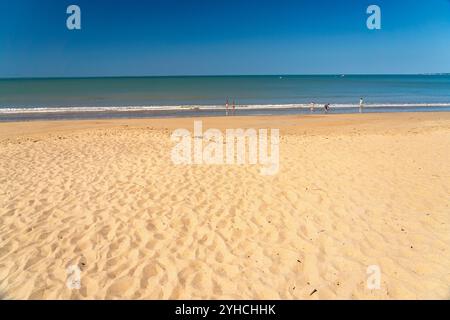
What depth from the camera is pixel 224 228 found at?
5.39m

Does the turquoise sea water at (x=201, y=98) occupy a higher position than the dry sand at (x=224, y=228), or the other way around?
the turquoise sea water at (x=201, y=98)

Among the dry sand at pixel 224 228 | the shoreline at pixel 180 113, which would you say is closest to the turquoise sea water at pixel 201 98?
the shoreline at pixel 180 113

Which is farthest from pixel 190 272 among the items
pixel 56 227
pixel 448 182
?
pixel 448 182

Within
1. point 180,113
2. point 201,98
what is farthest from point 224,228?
point 201,98

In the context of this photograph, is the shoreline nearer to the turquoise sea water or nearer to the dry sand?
the turquoise sea water

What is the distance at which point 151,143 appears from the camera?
1215 cm

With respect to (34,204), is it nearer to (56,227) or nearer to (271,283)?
(56,227)

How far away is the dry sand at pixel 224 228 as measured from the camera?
4020 mm

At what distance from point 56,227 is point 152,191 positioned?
6.80 ft

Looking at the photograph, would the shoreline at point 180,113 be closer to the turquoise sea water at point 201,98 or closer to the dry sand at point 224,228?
the turquoise sea water at point 201,98

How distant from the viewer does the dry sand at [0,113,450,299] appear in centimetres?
402

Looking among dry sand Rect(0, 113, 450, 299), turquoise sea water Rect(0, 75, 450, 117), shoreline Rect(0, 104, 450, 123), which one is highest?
turquoise sea water Rect(0, 75, 450, 117)

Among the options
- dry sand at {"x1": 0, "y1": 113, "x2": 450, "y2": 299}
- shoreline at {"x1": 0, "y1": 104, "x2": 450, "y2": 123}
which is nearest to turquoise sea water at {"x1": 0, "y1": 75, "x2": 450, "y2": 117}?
shoreline at {"x1": 0, "y1": 104, "x2": 450, "y2": 123}
